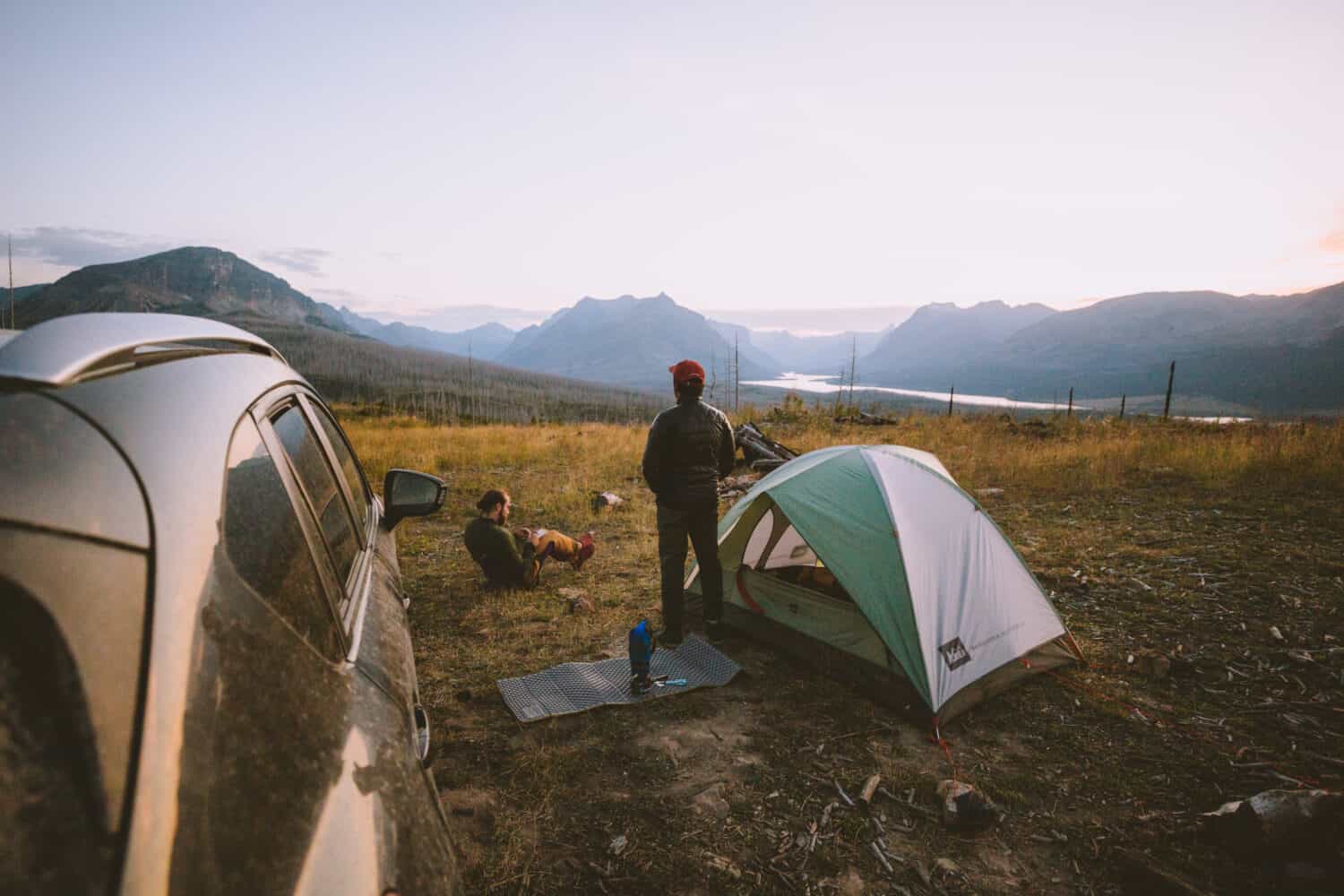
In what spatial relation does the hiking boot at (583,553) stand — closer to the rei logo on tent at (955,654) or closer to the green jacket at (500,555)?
the green jacket at (500,555)

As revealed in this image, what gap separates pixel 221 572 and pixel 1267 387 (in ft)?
674

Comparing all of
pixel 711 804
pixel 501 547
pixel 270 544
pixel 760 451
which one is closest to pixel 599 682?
pixel 711 804

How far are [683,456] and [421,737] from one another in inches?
144

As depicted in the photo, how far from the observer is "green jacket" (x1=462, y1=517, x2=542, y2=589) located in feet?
21.6

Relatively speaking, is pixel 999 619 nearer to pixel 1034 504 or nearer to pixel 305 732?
pixel 305 732

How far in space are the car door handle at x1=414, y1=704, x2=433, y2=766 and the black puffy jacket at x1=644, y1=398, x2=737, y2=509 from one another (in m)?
3.37

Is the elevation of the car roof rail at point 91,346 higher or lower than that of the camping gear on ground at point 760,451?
higher

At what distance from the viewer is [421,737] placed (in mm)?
1848

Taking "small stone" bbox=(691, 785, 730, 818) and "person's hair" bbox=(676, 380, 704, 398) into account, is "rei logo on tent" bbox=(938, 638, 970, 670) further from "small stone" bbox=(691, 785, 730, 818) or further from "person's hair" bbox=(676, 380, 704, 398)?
"person's hair" bbox=(676, 380, 704, 398)

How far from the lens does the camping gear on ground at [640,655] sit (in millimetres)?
4512

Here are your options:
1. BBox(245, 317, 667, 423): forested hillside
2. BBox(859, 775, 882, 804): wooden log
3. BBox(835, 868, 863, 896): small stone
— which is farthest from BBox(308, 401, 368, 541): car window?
BBox(245, 317, 667, 423): forested hillside

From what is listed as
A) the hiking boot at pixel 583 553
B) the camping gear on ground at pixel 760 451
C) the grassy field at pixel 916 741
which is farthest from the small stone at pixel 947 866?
the camping gear on ground at pixel 760 451

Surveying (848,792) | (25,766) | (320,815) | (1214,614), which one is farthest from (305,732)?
(1214,614)

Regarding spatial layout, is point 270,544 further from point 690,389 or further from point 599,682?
point 690,389
